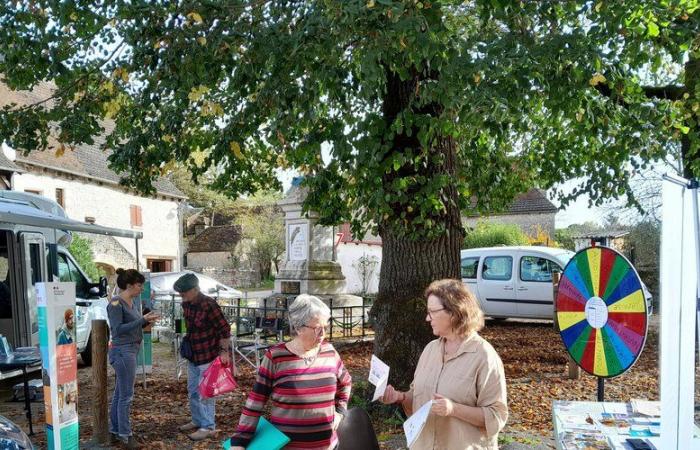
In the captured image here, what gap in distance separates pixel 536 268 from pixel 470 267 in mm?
2042

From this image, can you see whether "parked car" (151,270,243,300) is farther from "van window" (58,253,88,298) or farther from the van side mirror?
"van window" (58,253,88,298)

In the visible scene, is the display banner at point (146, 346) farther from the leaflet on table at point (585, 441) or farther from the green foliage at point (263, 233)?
the green foliage at point (263, 233)

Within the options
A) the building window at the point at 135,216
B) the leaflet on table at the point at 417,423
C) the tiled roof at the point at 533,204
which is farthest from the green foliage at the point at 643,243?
the building window at the point at 135,216

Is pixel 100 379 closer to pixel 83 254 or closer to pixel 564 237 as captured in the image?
pixel 83 254

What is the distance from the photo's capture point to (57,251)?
11414mm

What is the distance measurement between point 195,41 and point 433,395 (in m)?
4.26

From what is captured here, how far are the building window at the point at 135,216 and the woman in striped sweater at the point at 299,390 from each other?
96.6 feet

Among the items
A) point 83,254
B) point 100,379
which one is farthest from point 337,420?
point 83,254

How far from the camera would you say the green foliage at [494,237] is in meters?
29.7

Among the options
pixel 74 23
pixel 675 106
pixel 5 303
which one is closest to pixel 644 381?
pixel 675 106

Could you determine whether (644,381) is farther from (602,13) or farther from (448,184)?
(602,13)

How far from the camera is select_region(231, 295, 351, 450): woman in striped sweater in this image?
10.5 feet

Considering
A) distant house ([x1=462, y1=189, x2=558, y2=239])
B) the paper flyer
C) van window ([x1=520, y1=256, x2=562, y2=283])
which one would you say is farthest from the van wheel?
distant house ([x1=462, y1=189, x2=558, y2=239])

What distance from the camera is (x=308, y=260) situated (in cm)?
1591
